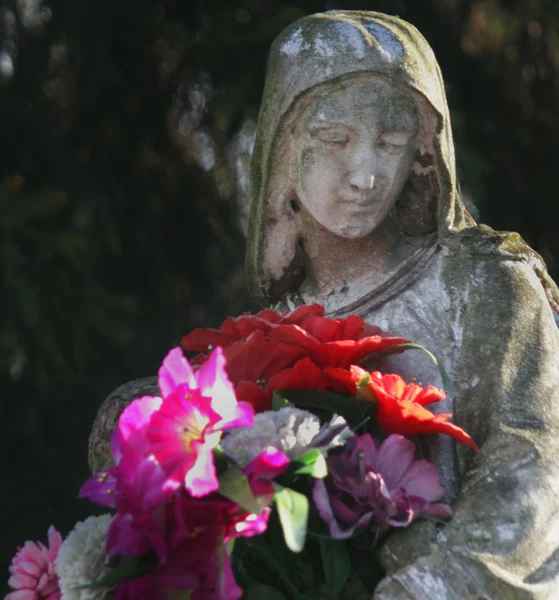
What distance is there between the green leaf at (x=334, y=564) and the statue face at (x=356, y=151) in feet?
2.85

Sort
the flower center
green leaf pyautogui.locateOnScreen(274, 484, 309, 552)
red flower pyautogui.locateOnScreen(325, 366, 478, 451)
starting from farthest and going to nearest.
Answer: red flower pyautogui.locateOnScreen(325, 366, 478, 451) → the flower center → green leaf pyautogui.locateOnScreen(274, 484, 309, 552)

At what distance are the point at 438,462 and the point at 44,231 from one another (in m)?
3.96

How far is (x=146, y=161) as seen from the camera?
24.1 feet

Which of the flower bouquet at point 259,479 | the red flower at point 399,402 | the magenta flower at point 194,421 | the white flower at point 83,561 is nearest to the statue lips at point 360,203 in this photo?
the flower bouquet at point 259,479

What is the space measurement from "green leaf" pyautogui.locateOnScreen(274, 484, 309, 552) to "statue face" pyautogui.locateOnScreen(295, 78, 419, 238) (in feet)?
2.93

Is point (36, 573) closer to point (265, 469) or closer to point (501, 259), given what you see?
point (265, 469)

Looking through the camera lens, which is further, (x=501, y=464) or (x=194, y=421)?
(x=501, y=464)

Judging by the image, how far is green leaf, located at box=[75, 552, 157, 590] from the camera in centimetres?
230

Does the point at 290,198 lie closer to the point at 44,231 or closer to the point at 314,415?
the point at 314,415

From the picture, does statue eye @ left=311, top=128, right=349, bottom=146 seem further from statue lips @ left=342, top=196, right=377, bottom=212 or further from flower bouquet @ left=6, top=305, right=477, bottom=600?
flower bouquet @ left=6, top=305, right=477, bottom=600

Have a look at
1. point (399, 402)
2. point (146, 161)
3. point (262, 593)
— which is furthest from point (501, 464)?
point (146, 161)

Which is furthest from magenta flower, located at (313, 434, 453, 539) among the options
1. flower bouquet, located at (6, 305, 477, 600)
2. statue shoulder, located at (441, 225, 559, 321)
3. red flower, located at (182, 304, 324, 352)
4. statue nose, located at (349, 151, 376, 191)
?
statue nose, located at (349, 151, 376, 191)

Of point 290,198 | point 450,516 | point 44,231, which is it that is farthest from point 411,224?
point 44,231

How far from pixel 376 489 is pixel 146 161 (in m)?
5.14
